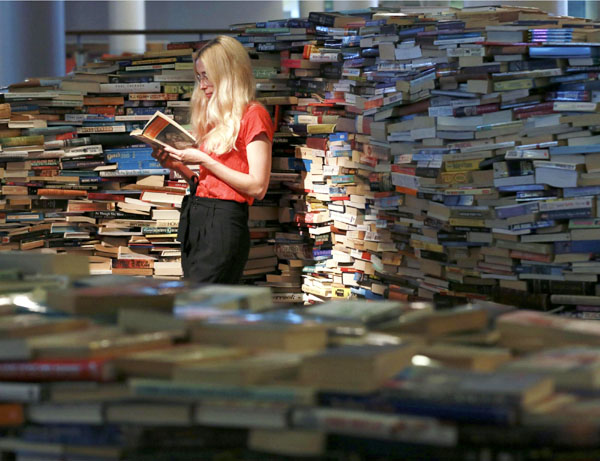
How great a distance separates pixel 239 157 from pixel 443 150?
3.91 feet

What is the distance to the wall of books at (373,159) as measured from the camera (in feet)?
15.4

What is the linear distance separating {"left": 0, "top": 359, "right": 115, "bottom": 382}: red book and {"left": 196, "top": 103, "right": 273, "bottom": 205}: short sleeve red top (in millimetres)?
2391

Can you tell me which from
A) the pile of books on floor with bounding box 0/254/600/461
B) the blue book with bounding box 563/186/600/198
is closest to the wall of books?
the blue book with bounding box 563/186/600/198

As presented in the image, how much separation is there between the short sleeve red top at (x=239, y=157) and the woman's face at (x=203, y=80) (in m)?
0.22

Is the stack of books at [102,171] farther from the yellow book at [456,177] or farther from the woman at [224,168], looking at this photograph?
the woman at [224,168]

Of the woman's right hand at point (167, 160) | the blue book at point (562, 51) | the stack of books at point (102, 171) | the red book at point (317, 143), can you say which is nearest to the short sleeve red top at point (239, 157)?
the woman's right hand at point (167, 160)

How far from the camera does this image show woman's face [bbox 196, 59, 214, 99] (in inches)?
179

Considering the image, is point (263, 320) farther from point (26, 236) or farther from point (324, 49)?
point (26, 236)

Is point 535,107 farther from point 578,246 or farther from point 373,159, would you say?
point 373,159

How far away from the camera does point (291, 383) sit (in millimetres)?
1953

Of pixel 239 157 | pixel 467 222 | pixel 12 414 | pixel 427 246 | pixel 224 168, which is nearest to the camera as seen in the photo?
pixel 12 414

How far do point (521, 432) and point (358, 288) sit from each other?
4299 mm

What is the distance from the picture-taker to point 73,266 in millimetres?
2988

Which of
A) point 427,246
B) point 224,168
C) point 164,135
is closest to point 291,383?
point 224,168
